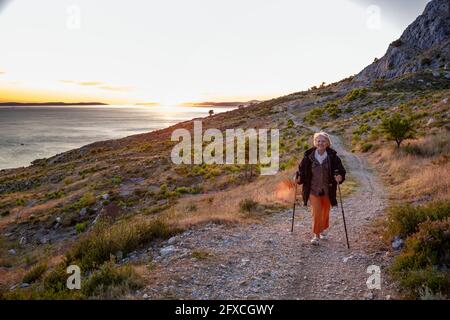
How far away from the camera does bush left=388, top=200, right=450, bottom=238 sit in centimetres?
801

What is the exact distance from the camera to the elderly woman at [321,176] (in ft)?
28.4

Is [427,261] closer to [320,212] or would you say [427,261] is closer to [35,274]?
[320,212]

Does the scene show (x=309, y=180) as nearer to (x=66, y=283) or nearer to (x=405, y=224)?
(x=405, y=224)

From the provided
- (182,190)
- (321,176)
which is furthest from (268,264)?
(182,190)

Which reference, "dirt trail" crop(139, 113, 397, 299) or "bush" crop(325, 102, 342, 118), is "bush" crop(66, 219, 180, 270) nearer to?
"dirt trail" crop(139, 113, 397, 299)

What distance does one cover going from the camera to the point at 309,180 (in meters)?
8.97

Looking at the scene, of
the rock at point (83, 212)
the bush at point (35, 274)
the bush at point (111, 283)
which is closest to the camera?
the bush at point (111, 283)

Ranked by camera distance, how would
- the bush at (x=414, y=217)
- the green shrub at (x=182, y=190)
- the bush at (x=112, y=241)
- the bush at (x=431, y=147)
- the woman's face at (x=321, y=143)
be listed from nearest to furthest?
the bush at (x=414, y=217) < the bush at (x=112, y=241) < the woman's face at (x=321, y=143) < the bush at (x=431, y=147) < the green shrub at (x=182, y=190)

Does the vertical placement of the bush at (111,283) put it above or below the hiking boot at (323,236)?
above

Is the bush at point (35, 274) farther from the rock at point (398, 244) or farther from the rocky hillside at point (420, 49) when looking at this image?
the rocky hillside at point (420, 49)

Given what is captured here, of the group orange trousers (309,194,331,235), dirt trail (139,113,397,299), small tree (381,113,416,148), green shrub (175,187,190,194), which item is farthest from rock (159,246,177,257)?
green shrub (175,187,190,194)

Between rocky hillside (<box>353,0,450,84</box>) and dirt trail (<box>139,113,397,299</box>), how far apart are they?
6250cm

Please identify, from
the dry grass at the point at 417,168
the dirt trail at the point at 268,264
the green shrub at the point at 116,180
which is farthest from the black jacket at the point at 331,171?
the green shrub at the point at 116,180

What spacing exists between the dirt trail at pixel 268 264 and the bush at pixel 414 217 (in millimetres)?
678
